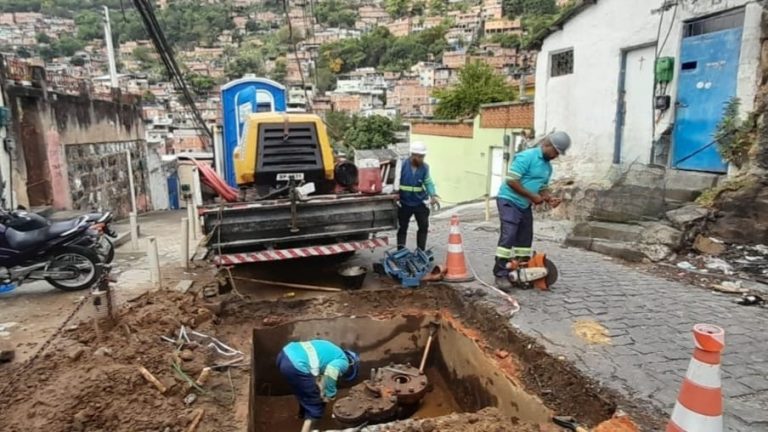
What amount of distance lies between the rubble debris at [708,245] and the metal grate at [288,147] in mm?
4964

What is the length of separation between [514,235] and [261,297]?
3.04m

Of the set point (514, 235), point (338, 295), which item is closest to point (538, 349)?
point (514, 235)

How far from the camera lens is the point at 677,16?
25.2 ft

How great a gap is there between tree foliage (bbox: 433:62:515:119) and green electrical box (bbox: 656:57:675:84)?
17.2 m

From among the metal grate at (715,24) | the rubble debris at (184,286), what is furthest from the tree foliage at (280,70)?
the rubble debris at (184,286)

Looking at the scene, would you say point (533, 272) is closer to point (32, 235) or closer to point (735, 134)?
point (735, 134)

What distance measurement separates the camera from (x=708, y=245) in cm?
615

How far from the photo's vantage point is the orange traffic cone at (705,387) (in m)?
2.19

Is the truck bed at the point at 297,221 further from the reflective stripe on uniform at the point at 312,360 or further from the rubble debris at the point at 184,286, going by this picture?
the reflective stripe on uniform at the point at 312,360

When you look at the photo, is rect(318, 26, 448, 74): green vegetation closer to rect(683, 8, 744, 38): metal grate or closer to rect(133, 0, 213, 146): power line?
rect(133, 0, 213, 146): power line

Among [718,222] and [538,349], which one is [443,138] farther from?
[538,349]

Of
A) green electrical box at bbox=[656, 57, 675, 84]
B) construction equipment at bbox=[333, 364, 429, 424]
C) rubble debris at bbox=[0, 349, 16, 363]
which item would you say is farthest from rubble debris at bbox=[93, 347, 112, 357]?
green electrical box at bbox=[656, 57, 675, 84]

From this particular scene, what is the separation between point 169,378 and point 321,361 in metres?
1.40

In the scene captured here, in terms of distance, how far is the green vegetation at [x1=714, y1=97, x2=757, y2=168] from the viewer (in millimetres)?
6312
